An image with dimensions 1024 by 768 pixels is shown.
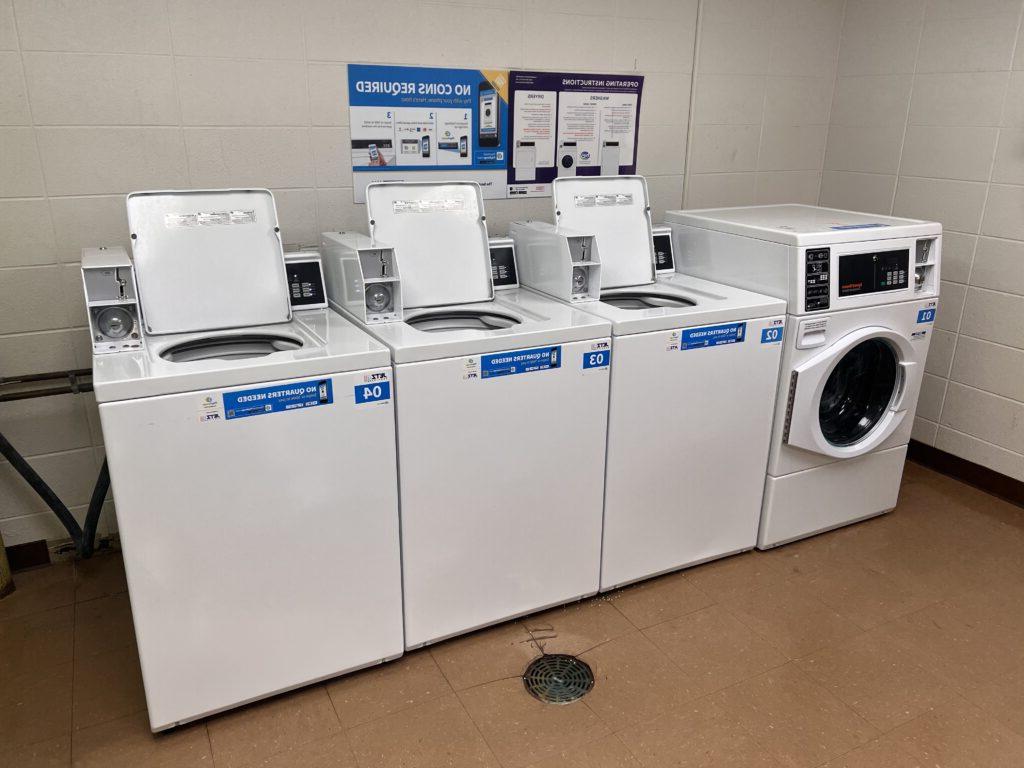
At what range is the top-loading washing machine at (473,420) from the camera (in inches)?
88.1

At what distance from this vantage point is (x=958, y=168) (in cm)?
344

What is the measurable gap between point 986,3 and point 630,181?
1.71m

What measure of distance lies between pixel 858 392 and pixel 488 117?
6.24 feet

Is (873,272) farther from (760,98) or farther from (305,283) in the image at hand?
(305,283)

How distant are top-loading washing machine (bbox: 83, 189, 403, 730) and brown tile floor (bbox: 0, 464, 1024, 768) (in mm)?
176

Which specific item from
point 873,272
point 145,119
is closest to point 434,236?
point 145,119

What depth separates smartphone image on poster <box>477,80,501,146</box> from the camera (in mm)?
3074

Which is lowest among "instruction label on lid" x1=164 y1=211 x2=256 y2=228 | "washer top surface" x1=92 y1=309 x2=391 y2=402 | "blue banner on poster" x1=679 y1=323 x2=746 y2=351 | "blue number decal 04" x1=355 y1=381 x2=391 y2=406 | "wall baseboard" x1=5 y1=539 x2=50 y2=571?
"wall baseboard" x1=5 y1=539 x2=50 y2=571

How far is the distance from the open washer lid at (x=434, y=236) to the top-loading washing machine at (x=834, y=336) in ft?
3.18

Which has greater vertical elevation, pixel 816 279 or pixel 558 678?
pixel 816 279

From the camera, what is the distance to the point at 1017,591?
283cm

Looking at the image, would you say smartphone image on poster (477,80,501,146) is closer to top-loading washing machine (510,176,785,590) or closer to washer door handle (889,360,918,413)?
top-loading washing machine (510,176,785,590)

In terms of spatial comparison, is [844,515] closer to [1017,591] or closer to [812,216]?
[1017,591]

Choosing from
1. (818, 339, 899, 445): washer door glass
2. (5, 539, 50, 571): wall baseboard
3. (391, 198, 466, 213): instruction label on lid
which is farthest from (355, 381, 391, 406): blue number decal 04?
(818, 339, 899, 445): washer door glass
